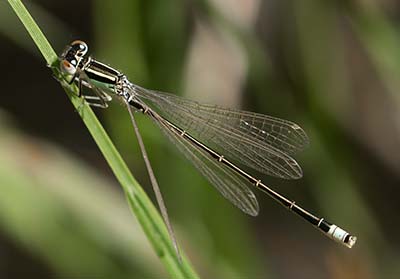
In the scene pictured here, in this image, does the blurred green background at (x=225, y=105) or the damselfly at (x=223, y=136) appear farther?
the blurred green background at (x=225, y=105)

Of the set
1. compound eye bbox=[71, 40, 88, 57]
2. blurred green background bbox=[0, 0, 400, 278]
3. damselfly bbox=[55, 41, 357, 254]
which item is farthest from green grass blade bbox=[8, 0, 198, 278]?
blurred green background bbox=[0, 0, 400, 278]

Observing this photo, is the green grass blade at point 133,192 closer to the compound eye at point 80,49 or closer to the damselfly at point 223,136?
the compound eye at point 80,49

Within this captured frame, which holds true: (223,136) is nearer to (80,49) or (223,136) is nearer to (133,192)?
(80,49)

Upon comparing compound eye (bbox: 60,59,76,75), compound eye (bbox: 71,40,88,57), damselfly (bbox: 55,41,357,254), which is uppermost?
damselfly (bbox: 55,41,357,254)

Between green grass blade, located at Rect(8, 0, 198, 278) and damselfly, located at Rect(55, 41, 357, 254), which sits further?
damselfly, located at Rect(55, 41, 357, 254)

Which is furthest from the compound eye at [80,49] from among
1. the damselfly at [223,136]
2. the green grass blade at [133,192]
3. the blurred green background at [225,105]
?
the blurred green background at [225,105]

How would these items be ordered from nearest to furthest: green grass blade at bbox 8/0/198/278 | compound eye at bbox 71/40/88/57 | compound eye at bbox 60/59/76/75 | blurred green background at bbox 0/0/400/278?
green grass blade at bbox 8/0/198/278
compound eye at bbox 60/59/76/75
compound eye at bbox 71/40/88/57
blurred green background at bbox 0/0/400/278

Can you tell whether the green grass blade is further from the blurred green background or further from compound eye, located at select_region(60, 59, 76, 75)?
the blurred green background

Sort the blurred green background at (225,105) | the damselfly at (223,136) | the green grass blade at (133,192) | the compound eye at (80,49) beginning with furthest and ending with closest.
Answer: the blurred green background at (225,105)
the damselfly at (223,136)
the compound eye at (80,49)
the green grass blade at (133,192)
